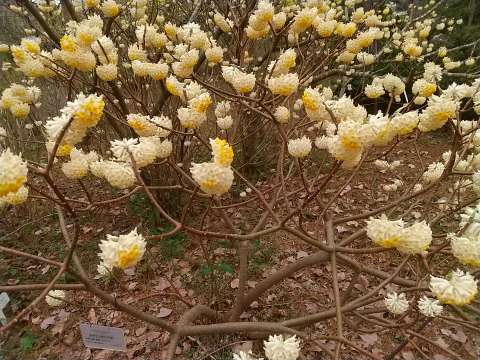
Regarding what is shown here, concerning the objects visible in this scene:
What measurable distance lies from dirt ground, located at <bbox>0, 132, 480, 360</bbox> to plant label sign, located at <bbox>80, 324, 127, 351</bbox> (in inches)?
9.5

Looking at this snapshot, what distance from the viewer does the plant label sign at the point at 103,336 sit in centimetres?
201

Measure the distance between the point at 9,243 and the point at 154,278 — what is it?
5.21 feet

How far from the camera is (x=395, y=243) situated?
3.20ft

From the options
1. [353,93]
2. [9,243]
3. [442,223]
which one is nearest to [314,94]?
[442,223]

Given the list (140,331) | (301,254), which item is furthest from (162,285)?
(301,254)

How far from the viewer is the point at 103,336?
2059 mm

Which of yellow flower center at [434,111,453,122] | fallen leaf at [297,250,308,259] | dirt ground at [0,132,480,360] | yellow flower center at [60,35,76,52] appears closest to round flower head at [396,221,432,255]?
yellow flower center at [434,111,453,122]

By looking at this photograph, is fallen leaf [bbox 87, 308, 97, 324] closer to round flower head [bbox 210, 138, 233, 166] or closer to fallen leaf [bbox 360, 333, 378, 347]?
fallen leaf [bbox 360, 333, 378, 347]

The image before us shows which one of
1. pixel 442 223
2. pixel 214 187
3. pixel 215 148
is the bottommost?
pixel 442 223

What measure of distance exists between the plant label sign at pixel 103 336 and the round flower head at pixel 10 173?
1.44 m

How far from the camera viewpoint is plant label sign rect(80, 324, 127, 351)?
201cm

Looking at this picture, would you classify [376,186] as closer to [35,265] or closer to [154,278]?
[154,278]

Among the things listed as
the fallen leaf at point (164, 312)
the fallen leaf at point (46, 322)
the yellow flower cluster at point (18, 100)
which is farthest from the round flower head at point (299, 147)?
the fallen leaf at point (46, 322)

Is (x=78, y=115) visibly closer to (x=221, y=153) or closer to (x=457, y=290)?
(x=221, y=153)
